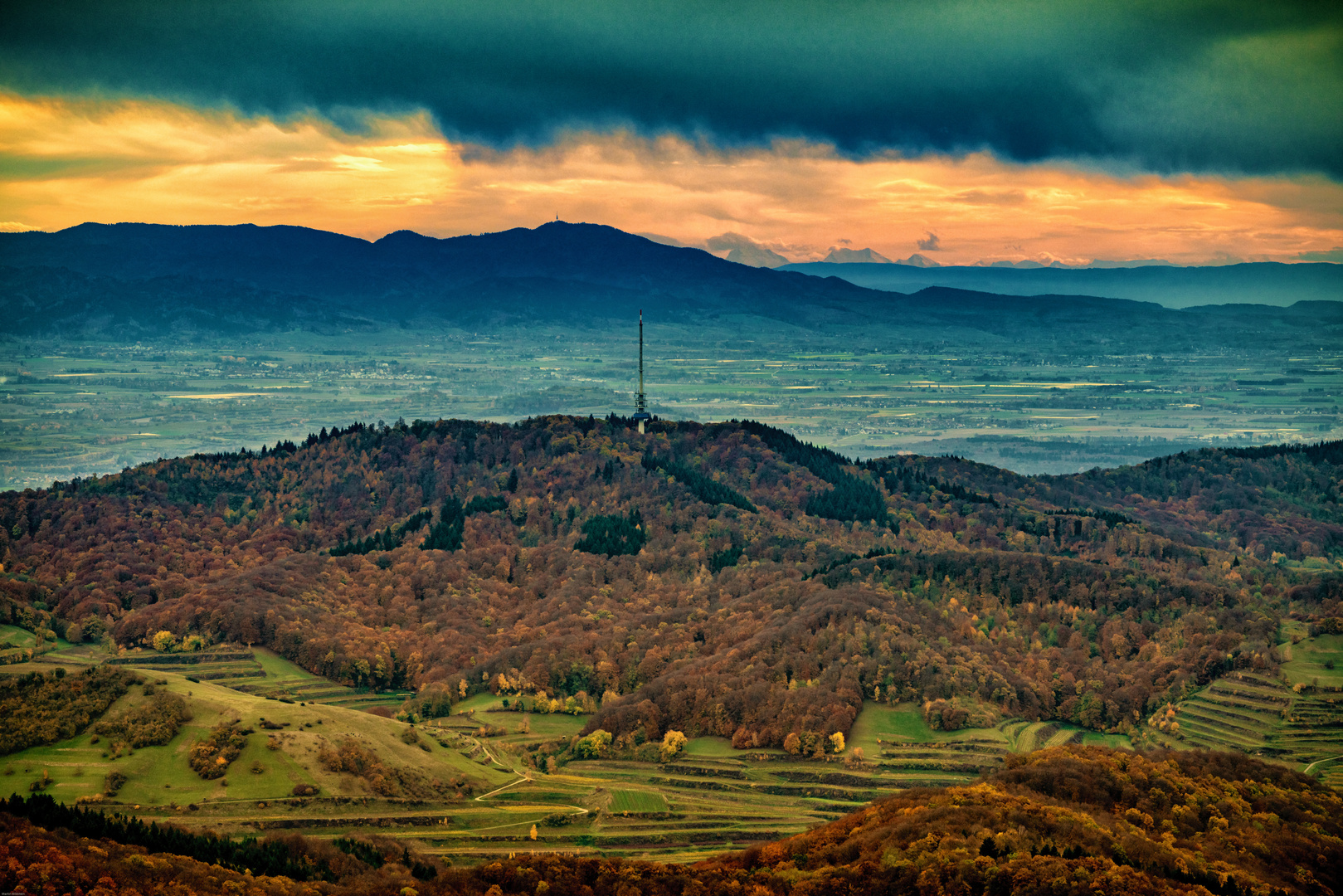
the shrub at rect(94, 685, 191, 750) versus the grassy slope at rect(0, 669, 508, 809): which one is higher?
the shrub at rect(94, 685, 191, 750)

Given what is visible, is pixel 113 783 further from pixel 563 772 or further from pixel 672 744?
pixel 672 744

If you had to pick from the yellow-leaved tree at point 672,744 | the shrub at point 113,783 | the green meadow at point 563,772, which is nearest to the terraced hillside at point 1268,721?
the green meadow at point 563,772

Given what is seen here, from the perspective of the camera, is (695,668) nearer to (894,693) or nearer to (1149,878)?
(894,693)

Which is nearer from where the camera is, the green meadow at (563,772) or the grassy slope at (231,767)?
the grassy slope at (231,767)

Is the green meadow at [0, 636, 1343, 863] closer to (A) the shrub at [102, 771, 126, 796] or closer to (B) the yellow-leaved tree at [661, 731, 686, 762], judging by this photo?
(A) the shrub at [102, 771, 126, 796]

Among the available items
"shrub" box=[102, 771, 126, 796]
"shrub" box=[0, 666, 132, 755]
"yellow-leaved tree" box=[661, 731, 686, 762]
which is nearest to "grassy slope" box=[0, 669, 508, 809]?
"shrub" box=[102, 771, 126, 796]

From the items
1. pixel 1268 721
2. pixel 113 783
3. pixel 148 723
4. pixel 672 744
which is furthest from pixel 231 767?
pixel 1268 721

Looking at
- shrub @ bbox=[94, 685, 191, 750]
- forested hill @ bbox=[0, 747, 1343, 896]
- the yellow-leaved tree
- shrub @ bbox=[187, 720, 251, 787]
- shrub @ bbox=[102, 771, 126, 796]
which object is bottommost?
the yellow-leaved tree

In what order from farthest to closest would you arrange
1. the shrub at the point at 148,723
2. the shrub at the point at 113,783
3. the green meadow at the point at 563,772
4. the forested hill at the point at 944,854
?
1. the shrub at the point at 148,723
2. the green meadow at the point at 563,772
3. the shrub at the point at 113,783
4. the forested hill at the point at 944,854

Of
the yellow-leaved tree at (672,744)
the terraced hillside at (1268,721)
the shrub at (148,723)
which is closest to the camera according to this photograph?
the shrub at (148,723)

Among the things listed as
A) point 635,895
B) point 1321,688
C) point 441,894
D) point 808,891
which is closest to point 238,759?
point 441,894

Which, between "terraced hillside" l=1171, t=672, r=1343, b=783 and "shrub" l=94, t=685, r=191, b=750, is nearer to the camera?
"shrub" l=94, t=685, r=191, b=750

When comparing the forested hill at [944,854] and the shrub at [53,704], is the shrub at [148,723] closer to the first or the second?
the shrub at [53,704]
